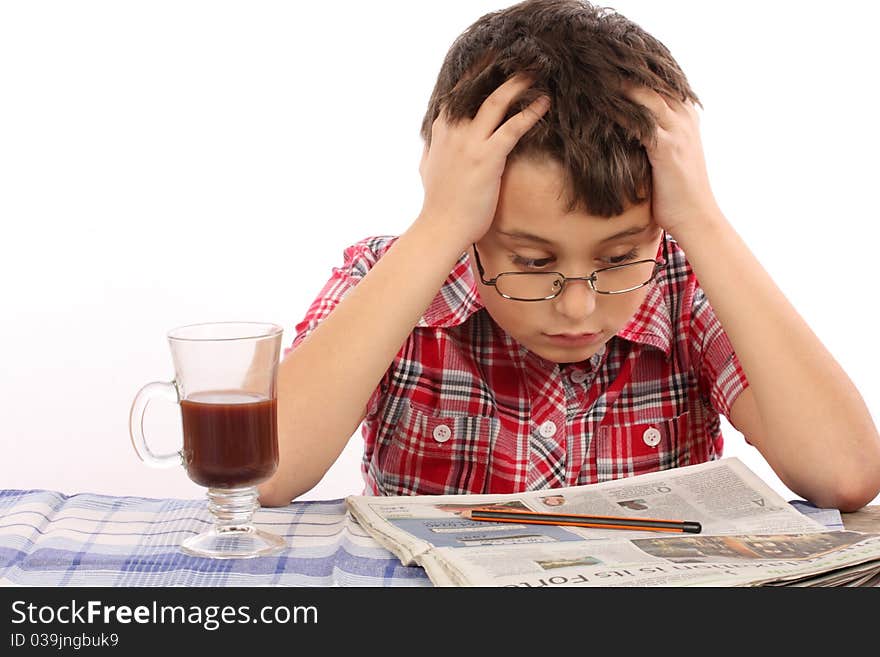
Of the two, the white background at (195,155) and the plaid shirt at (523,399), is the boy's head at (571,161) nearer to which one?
the plaid shirt at (523,399)

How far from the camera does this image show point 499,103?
1.32 metres

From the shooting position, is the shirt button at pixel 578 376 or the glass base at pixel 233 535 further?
the shirt button at pixel 578 376

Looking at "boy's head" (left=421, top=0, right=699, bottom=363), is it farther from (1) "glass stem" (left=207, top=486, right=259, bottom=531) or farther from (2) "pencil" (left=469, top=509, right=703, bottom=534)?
(1) "glass stem" (left=207, top=486, right=259, bottom=531)

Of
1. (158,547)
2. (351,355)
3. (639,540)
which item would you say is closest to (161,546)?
(158,547)

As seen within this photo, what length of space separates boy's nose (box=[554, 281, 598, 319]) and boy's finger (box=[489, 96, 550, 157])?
0.17 meters

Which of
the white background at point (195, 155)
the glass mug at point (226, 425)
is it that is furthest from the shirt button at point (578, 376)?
the white background at point (195, 155)

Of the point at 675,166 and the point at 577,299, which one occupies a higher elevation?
the point at 675,166

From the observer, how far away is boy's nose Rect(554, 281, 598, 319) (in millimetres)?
1287

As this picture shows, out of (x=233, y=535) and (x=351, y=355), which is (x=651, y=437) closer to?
(x=351, y=355)

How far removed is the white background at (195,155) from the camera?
9.36 ft

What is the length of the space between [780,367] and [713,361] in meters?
0.20

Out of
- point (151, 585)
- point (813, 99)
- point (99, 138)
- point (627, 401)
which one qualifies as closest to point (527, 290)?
point (627, 401)

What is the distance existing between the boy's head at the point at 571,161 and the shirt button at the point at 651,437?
24cm
